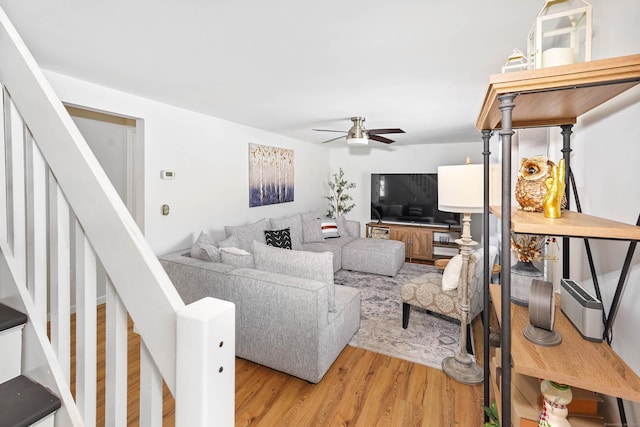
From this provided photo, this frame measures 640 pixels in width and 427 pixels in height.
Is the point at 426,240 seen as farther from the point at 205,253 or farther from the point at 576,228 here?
the point at 576,228

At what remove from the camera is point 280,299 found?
222 cm

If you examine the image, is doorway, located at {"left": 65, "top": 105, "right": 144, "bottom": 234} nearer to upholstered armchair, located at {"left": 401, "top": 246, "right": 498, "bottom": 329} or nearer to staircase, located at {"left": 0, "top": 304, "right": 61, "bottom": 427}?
staircase, located at {"left": 0, "top": 304, "right": 61, "bottom": 427}

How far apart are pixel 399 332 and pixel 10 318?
9.03 feet

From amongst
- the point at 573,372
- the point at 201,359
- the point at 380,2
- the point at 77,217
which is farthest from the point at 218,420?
the point at 380,2

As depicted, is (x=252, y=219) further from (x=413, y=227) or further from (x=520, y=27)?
(x=520, y=27)

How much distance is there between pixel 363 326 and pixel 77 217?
277 centimetres

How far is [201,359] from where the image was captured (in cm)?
50

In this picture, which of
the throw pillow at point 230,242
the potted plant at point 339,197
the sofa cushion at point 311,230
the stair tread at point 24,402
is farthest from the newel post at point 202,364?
the potted plant at point 339,197

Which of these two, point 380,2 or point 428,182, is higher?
point 380,2

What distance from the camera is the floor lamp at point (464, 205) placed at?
2078mm

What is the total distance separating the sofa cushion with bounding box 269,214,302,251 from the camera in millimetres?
4434

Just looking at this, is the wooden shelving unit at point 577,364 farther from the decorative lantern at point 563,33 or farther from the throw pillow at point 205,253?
the throw pillow at point 205,253

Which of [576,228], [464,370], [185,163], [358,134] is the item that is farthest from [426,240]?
[576,228]

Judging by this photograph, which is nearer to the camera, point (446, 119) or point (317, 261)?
point (317, 261)
